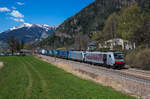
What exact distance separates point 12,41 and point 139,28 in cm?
10399

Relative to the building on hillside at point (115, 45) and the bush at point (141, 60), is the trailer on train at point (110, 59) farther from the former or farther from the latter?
the building on hillside at point (115, 45)

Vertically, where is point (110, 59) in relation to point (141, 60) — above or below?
above

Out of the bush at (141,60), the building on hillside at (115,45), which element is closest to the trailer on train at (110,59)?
the bush at (141,60)

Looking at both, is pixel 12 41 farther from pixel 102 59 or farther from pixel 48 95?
pixel 48 95

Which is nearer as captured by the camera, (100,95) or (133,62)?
(100,95)

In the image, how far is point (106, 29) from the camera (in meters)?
85.0

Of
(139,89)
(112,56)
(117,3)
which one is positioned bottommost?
(139,89)

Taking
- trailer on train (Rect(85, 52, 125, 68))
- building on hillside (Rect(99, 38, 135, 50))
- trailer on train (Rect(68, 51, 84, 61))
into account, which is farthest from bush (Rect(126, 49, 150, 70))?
trailer on train (Rect(68, 51, 84, 61))

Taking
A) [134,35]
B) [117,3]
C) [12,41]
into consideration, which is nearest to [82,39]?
[12,41]

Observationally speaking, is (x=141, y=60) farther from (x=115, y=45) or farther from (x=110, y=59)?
(x=115, y=45)

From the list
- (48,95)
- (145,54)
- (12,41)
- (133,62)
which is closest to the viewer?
(48,95)

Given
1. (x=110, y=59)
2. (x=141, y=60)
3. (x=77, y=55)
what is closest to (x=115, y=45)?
(x=77, y=55)

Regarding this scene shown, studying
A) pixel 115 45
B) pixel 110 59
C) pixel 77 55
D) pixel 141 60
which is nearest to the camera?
pixel 141 60

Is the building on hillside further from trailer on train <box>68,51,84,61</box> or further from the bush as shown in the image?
the bush
